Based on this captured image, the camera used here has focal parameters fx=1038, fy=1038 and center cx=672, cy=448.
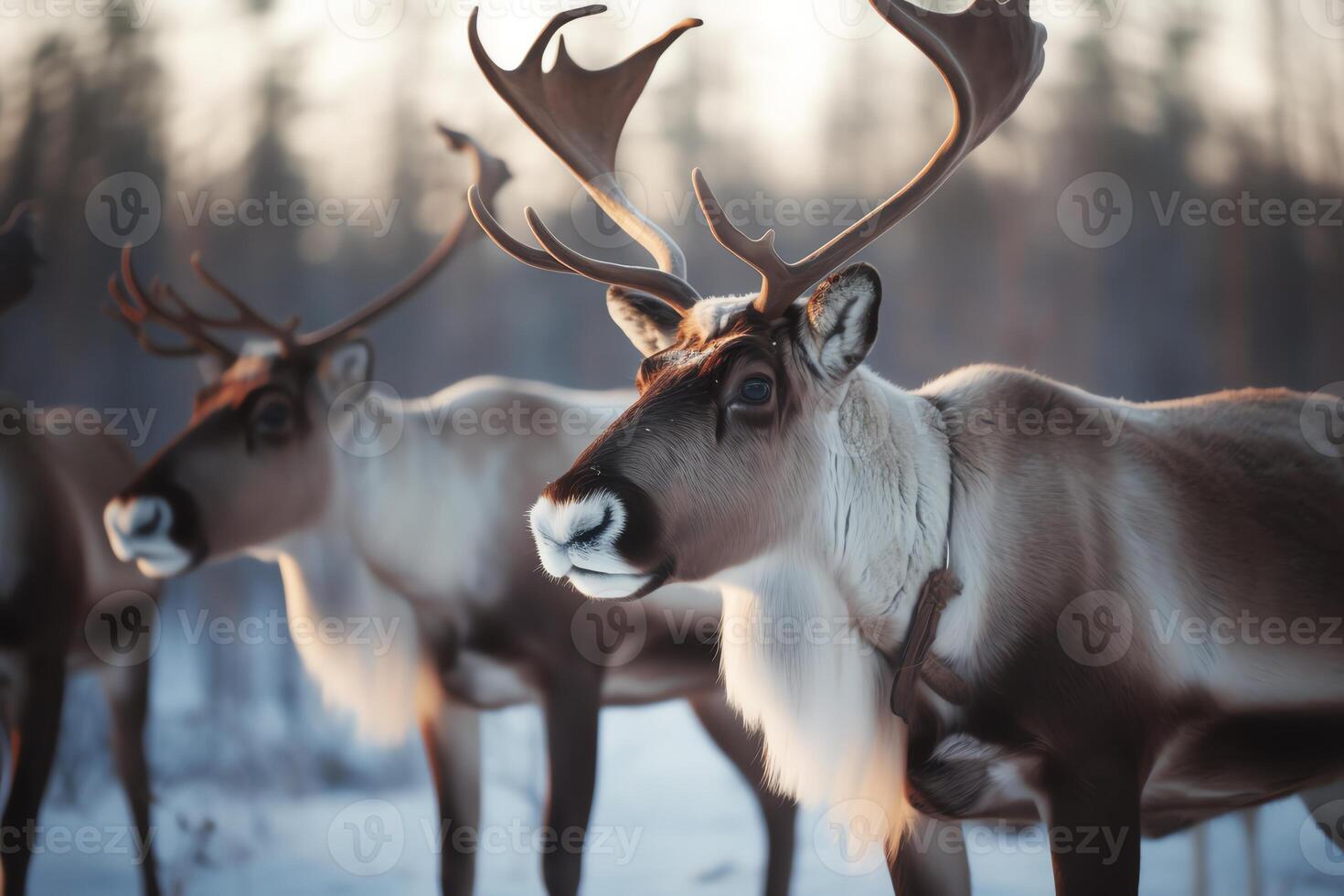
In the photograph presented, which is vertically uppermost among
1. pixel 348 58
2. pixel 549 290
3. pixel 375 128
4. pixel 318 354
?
pixel 348 58

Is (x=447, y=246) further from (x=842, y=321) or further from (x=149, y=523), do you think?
(x=842, y=321)

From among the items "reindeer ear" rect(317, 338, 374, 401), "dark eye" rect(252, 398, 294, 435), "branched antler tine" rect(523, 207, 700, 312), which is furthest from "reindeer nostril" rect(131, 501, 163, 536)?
"branched antler tine" rect(523, 207, 700, 312)

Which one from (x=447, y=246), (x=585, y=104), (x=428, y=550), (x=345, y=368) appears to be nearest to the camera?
(x=585, y=104)

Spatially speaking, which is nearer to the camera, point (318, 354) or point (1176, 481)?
point (1176, 481)

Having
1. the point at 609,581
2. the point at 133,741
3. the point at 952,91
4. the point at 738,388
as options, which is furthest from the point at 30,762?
the point at 952,91

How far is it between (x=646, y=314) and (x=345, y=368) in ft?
3.94

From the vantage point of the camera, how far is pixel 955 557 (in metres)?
1.46

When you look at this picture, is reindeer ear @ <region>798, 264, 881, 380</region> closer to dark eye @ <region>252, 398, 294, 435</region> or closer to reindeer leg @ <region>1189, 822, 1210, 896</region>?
dark eye @ <region>252, 398, 294, 435</region>

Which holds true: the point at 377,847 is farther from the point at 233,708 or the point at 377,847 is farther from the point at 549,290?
the point at 549,290

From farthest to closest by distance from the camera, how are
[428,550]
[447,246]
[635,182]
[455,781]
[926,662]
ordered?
[635,182] → [447,246] → [428,550] → [455,781] → [926,662]

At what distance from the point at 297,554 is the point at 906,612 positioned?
160cm

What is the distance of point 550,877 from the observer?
2.19m

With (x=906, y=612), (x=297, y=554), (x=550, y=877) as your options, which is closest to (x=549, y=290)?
(x=297, y=554)

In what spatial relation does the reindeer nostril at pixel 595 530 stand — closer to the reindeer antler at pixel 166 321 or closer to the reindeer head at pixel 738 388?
the reindeer head at pixel 738 388
